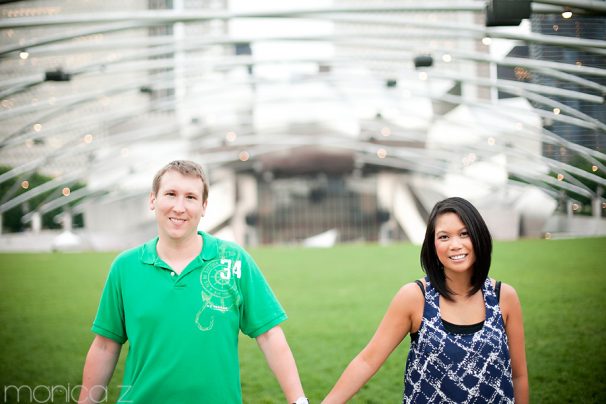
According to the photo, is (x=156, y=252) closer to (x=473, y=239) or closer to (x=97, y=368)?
(x=97, y=368)

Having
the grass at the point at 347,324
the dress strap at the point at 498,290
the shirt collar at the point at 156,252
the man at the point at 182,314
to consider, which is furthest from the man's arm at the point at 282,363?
the grass at the point at 347,324

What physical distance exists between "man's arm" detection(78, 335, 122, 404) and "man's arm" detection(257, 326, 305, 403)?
2.45 feet

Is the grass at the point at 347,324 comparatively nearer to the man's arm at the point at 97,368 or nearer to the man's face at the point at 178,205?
the man's arm at the point at 97,368

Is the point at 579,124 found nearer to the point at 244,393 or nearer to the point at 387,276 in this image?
the point at 387,276

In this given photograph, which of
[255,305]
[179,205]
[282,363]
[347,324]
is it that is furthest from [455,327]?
[347,324]

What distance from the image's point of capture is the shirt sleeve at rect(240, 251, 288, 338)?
271 cm

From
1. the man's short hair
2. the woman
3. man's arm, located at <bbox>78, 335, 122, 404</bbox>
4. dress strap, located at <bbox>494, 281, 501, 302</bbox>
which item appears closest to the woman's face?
the woman

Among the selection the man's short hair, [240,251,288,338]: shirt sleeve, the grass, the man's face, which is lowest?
the grass

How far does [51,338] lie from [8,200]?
31116 mm

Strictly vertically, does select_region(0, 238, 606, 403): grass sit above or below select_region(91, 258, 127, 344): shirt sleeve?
below

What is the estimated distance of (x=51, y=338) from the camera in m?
8.08

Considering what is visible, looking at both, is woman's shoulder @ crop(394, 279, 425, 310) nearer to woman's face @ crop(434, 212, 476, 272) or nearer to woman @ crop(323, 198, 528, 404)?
→ woman @ crop(323, 198, 528, 404)

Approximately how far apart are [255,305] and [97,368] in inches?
32.9

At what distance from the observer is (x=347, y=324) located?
28.2 feet
